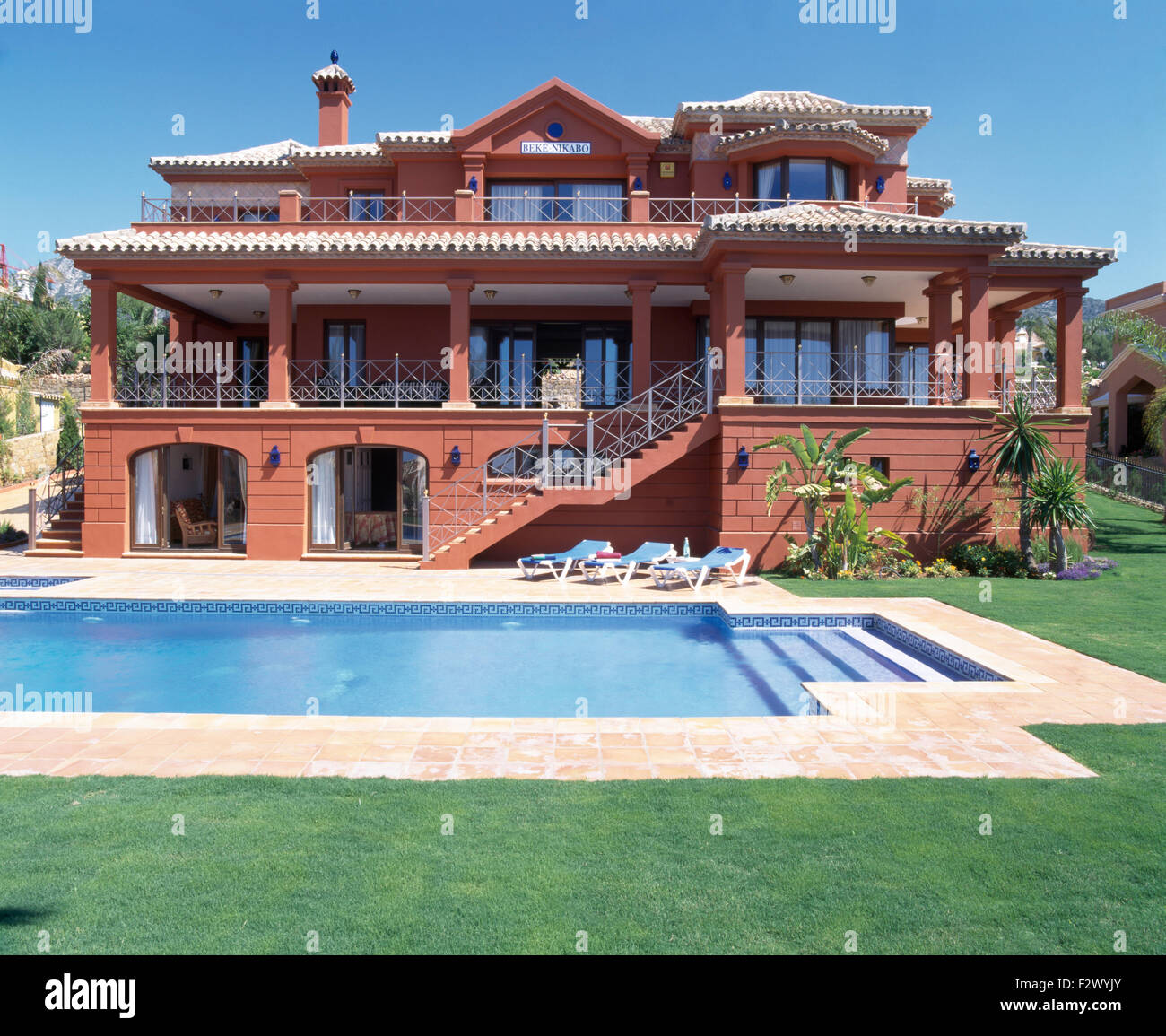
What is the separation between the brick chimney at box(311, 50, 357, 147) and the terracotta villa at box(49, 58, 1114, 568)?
112 inches

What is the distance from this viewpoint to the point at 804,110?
2073cm

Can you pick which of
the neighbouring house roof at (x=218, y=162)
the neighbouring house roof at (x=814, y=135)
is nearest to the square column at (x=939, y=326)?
the neighbouring house roof at (x=814, y=135)

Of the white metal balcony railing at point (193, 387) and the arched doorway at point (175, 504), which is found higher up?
the white metal balcony railing at point (193, 387)

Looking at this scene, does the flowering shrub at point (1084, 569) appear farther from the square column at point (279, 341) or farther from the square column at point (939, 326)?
the square column at point (279, 341)

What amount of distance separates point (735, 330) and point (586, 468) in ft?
13.3

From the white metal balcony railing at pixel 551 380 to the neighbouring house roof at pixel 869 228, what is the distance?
4.94 m

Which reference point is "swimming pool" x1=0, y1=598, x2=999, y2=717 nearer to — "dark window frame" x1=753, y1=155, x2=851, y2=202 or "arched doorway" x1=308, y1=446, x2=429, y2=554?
"arched doorway" x1=308, y1=446, x2=429, y2=554

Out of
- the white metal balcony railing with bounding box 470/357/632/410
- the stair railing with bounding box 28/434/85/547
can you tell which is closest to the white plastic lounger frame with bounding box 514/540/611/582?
the white metal balcony railing with bounding box 470/357/632/410

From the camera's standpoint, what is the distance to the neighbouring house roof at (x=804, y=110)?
20.6m

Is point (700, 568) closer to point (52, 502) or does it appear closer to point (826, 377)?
point (826, 377)

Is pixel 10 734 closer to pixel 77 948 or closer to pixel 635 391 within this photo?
pixel 77 948

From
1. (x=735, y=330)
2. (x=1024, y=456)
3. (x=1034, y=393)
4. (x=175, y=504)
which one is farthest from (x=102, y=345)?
(x=1034, y=393)

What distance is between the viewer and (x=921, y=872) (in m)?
4.07
